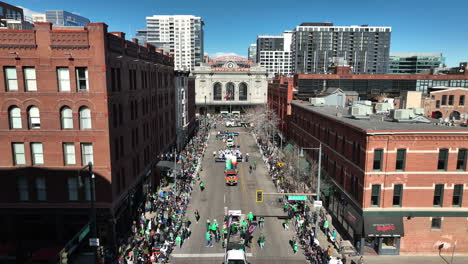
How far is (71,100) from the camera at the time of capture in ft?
78.1

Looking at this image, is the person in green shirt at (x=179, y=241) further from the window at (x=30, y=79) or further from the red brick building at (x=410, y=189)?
the window at (x=30, y=79)

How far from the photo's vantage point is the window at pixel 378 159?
2602cm

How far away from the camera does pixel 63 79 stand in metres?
23.8

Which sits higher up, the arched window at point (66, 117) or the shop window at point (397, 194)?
the arched window at point (66, 117)

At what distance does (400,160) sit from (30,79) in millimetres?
29507

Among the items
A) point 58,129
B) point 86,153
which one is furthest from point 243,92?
point 58,129

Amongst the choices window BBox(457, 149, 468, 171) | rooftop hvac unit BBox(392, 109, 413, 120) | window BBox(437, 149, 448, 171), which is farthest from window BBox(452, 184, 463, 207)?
rooftop hvac unit BBox(392, 109, 413, 120)

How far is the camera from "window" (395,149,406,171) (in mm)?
26094

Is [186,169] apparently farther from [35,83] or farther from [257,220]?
[35,83]

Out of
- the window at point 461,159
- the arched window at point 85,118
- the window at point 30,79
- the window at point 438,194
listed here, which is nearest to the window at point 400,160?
the window at point 438,194

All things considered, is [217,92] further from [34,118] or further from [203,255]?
[34,118]

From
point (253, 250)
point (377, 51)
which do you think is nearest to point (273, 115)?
point (253, 250)

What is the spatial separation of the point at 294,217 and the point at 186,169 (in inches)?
820

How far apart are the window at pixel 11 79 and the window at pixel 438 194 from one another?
1342 inches
